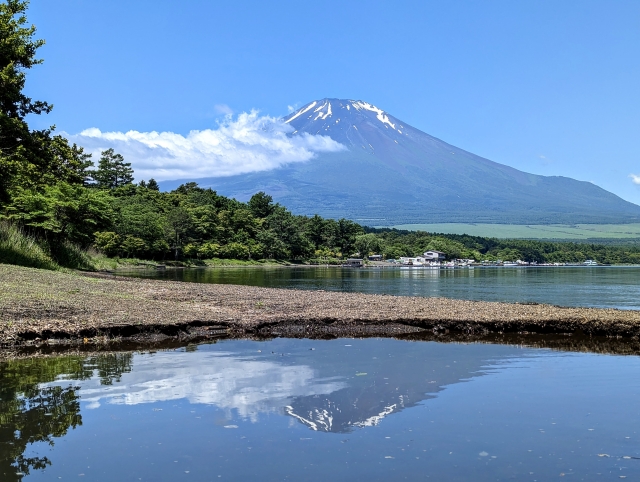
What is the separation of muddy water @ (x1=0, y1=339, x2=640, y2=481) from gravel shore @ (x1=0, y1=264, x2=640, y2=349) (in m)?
1.96

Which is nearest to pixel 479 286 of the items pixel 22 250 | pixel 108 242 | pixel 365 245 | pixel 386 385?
pixel 22 250

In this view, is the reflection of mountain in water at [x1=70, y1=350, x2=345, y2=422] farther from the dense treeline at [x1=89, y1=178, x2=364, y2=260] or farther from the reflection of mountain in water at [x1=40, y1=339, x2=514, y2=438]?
the dense treeline at [x1=89, y1=178, x2=364, y2=260]

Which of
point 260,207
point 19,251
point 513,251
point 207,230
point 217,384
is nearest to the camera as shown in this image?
point 217,384

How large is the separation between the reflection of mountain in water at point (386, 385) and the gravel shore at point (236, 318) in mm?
2741

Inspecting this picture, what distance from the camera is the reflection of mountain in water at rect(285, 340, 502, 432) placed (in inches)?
351

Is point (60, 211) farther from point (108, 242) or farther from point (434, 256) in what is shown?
point (434, 256)

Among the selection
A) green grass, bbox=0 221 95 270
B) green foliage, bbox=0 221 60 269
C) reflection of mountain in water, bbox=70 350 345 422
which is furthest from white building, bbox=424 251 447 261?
reflection of mountain in water, bbox=70 350 345 422

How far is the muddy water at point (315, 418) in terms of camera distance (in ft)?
22.9

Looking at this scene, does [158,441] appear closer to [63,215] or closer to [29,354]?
[29,354]

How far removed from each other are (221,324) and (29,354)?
537cm

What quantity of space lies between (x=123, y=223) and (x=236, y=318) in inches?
2855

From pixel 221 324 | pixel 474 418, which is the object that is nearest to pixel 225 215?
pixel 221 324

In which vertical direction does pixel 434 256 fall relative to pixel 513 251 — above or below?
below

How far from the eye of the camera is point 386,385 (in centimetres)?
1091
